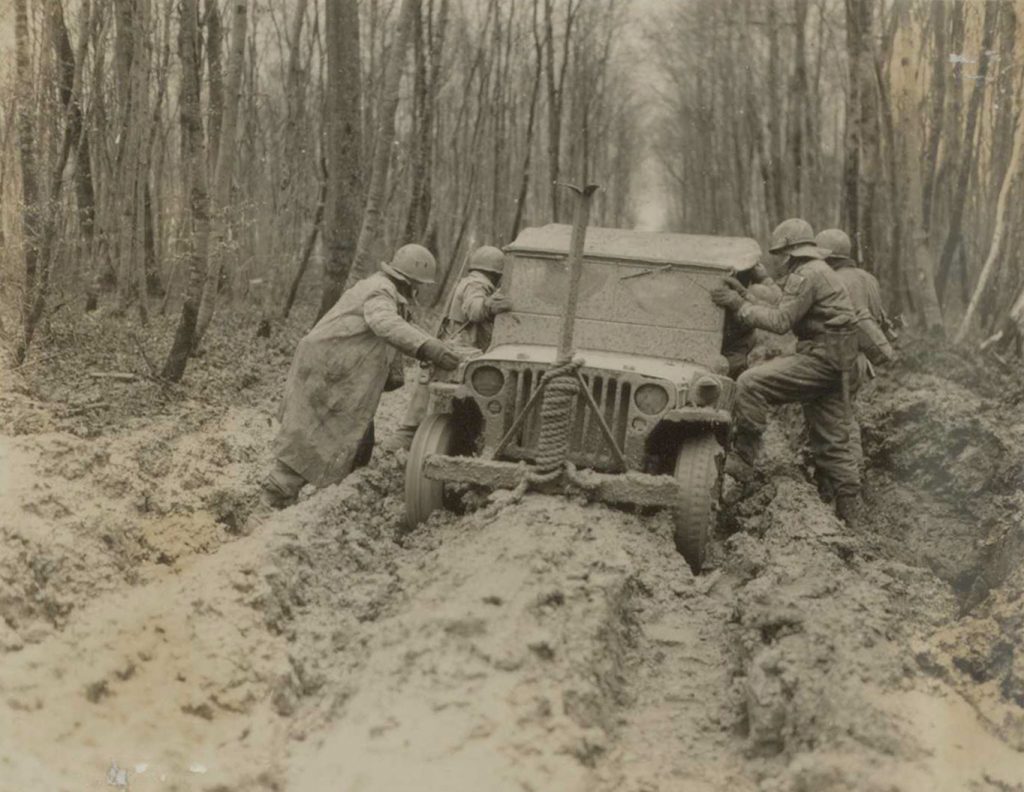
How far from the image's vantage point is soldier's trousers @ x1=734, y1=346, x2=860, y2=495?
758cm

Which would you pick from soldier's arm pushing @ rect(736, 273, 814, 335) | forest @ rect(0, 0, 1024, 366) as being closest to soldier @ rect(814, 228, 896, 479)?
soldier's arm pushing @ rect(736, 273, 814, 335)

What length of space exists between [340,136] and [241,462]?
552cm

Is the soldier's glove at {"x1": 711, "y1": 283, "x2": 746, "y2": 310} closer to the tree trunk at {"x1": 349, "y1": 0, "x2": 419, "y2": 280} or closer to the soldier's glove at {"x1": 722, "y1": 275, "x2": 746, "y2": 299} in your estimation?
the soldier's glove at {"x1": 722, "y1": 275, "x2": 746, "y2": 299}

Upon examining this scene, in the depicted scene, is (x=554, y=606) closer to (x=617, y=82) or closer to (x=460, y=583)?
(x=460, y=583)

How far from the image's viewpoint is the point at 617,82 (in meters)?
37.5

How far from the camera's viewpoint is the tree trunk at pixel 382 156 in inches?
468

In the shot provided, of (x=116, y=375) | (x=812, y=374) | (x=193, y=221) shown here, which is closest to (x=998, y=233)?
(x=812, y=374)

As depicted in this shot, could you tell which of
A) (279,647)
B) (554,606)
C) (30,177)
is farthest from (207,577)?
(30,177)

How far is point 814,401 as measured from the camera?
7.89m

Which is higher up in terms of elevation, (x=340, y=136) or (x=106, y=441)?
(x=340, y=136)

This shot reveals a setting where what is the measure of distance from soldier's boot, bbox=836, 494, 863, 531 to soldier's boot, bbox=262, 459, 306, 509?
12.7 ft

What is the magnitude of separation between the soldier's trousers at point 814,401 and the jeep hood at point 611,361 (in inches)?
29.8

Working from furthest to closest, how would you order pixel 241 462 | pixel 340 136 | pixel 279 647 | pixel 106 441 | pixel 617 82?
1. pixel 617 82
2. pixel 340 136
3. pixel 241 462
4. pixel 106 441
5. pixel 279 647

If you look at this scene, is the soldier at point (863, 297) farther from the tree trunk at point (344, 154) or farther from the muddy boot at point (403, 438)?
the tree trunk at point (344, 154)
